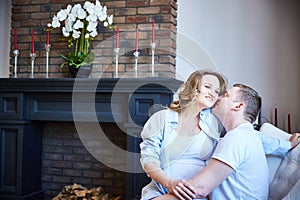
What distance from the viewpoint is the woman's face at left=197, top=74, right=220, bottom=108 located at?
176 cm

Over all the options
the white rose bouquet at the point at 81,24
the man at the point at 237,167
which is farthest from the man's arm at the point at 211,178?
the white rose bouquet at the point at 81,24

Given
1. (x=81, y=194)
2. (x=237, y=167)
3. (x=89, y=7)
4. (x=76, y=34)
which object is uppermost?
(x=89, y=7)

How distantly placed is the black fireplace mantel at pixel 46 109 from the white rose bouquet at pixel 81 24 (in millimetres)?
280

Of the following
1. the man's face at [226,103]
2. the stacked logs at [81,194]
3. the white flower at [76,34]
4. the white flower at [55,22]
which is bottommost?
the stacked logs at [81,194]

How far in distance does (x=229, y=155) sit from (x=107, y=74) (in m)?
1.92

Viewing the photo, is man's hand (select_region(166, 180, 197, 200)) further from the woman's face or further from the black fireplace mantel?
the black fireplace mantel

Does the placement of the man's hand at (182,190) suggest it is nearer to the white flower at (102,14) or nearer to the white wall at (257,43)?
the white flower at (102,14)

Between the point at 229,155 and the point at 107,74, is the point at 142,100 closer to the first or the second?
the point at 107,74

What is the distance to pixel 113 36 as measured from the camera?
10.3 ft

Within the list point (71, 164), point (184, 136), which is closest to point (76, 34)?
point (71, 164)

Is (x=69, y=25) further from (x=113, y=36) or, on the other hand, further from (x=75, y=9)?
(x=113, y=36)

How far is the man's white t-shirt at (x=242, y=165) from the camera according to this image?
1395 mm

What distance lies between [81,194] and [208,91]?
170 centimetres

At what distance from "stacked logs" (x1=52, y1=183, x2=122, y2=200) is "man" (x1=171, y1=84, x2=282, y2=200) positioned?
166 cm
